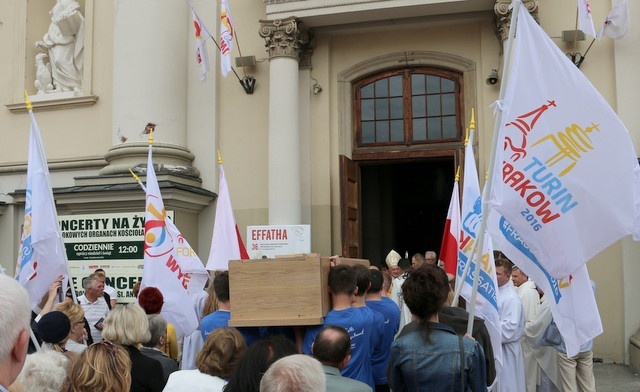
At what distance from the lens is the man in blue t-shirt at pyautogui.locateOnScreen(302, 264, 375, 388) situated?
5406mm

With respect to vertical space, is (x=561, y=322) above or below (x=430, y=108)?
below

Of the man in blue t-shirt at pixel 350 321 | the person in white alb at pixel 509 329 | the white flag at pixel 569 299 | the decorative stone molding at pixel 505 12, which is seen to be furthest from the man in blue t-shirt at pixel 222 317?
the decorative stone molding at pixel 505 12

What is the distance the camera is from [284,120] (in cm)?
1308

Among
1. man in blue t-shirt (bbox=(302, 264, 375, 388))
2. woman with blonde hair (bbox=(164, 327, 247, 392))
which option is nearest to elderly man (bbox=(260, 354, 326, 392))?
woman with blonde hair (bbox=(164, 327, 247, 392))

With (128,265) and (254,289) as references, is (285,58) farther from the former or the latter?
(254,289)

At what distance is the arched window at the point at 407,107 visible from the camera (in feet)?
44.7

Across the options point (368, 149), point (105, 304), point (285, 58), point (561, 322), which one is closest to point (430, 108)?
point (368, 149)

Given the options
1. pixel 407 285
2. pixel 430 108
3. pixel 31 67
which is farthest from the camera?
pixel 31 67

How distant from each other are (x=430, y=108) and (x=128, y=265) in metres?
6.18

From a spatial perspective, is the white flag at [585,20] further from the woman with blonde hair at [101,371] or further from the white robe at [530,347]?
the woman with blonde hair at [101,371]

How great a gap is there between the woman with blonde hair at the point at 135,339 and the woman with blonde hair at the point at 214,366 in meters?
0.43

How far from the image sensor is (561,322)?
4812 millimetres

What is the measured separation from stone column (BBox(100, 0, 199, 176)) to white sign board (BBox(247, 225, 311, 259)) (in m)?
2.19

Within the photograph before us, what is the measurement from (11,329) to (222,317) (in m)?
3.83
